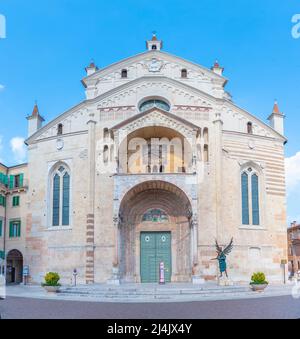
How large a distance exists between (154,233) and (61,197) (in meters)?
7.17

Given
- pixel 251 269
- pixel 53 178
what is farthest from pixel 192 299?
pixel 53 178

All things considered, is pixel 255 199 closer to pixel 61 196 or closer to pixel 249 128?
pixel 249 128

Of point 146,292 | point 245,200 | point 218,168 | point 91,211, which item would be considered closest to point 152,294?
point 146,292

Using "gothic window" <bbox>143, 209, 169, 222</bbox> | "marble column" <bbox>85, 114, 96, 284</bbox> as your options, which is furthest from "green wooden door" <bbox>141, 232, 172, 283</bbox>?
"marble column" <bbox>85, 114, 96, 284</bbox>

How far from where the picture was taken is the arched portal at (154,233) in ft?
103

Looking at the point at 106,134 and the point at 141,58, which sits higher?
the point at 141,58

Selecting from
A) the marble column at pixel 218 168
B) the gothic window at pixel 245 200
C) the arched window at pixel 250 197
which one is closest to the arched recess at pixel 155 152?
the marble column at pixel 218 168

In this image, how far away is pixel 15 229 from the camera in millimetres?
36312

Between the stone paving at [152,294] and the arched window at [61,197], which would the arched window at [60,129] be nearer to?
the arched window at [61,197]

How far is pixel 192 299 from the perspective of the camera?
22.7 meters

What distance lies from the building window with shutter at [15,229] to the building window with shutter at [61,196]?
4.67 metres

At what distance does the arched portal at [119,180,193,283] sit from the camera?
103 feet
